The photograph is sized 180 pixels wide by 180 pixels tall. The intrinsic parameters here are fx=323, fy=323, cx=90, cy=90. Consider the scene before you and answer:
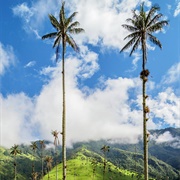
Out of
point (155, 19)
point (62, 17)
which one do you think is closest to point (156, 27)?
point (155, 19)

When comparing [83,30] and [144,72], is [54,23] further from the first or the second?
[144,72]

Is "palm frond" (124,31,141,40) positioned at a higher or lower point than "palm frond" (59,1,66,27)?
lower

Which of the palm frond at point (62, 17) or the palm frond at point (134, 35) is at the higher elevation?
the palm frond at point (62, 17)

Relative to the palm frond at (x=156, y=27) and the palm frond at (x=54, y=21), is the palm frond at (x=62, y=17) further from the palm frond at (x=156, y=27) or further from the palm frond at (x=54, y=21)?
the palm frond at (x=156, y=27)

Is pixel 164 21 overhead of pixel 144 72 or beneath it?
overhead

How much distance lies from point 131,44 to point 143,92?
270 inches

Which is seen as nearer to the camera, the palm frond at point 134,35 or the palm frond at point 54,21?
the palm frond at point 134,35

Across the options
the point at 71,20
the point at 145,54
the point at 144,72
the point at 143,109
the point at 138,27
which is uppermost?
the point at 71,20

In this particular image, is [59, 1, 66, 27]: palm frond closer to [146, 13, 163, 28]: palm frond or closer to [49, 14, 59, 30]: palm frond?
[49, 14, 59, 30]: palm frond

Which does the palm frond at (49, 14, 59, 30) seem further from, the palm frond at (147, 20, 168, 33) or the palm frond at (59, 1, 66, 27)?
the palm frond at (147, 20, 168, 33)

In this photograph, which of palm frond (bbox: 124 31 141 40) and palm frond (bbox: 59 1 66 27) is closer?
palm frond (bbox: 124 31 141 40)

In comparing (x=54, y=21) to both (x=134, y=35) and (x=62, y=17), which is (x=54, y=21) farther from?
(x=134, y=35)

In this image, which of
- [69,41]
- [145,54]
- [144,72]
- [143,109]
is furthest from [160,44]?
[69,41]

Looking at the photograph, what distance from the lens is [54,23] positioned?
1721 inches
